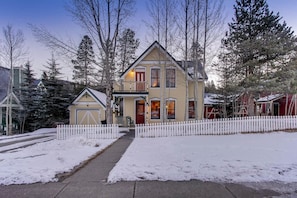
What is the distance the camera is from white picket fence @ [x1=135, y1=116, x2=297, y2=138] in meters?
12.0

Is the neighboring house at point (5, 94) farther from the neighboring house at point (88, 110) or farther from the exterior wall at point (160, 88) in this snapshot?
the exterior wall at point (160, 88)

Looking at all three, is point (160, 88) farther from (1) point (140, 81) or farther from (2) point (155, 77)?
(1) point (140, 81)

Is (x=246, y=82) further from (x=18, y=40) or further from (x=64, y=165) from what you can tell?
(x=18, y=40)

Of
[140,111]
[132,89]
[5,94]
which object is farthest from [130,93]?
[5,94]

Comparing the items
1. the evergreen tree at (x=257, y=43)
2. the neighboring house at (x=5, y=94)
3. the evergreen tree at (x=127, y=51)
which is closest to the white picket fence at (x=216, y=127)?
the evergreen tree at (x=257, y=43)

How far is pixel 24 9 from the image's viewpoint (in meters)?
12.8

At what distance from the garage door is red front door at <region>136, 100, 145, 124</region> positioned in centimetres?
437

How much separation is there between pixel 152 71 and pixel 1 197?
14.5m

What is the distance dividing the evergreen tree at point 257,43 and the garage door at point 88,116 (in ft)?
42.1

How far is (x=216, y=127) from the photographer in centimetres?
1220

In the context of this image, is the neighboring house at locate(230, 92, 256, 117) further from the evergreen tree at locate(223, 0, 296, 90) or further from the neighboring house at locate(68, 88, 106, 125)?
the neighboring house at locate(68, 88, 106, 125)

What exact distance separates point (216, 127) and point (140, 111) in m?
7.15

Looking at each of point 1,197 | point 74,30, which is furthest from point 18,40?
point 1,197

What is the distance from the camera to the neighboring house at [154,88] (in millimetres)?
16953
